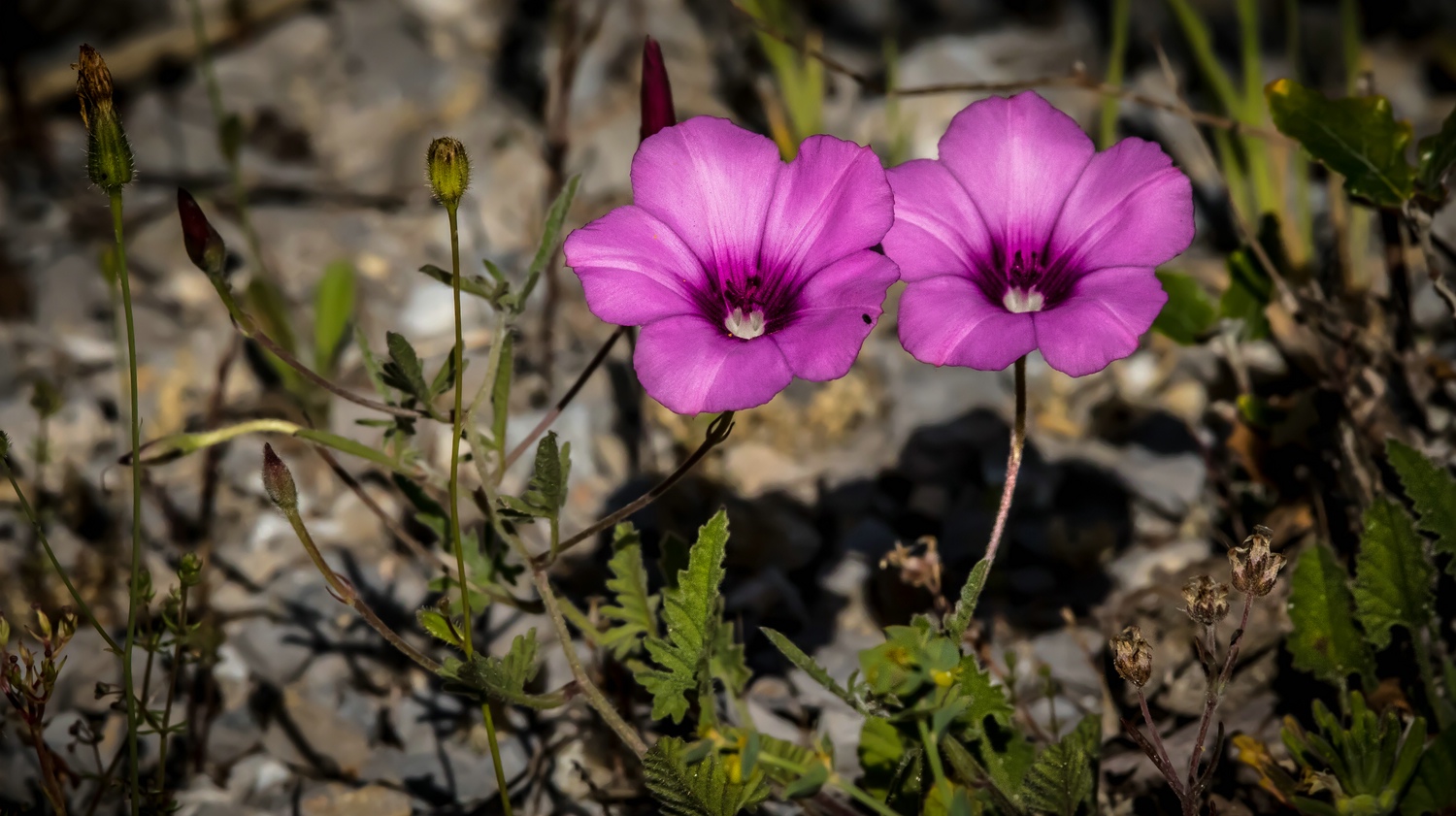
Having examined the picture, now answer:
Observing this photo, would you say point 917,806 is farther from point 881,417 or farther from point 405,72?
point 405,72

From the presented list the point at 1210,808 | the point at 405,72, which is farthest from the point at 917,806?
the point at 405,72

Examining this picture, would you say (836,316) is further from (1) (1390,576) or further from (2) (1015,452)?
(1) (1390,576)

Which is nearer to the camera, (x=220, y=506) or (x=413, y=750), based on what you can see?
(x=413, y=750)

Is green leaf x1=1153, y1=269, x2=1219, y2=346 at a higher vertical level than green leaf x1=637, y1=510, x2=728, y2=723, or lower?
higher

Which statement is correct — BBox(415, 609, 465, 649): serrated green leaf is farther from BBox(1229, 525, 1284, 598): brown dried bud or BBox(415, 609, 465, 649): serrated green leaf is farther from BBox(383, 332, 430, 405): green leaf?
BBox(1229, 525, 1284, 598): brown dried bud

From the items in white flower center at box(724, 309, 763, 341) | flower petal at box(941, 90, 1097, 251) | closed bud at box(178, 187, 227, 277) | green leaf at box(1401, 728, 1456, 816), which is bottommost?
green leaf at box(1401, 728, 1456, 816)

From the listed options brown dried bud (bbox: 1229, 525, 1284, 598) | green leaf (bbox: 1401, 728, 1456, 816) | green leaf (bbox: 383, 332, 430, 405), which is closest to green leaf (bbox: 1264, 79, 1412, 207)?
brown dried bud (bbox: 1229, 525, 1284, 598)

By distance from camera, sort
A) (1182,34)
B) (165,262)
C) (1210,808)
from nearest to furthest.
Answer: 1. (1210,808)
2. (165,262)
3. (1182,34)
